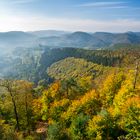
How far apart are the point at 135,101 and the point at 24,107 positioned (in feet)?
101

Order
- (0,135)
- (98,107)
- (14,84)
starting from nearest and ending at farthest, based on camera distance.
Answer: (0,135) < (14,84) < (98,107)

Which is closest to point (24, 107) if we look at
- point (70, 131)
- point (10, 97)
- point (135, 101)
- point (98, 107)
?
point (10, 97)

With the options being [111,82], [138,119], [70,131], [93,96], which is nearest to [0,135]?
[70,131]

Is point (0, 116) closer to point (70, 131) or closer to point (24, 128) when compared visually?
point (24, 128)

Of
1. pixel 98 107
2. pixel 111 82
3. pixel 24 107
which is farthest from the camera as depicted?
pixel 111 82

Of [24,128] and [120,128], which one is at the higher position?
[120,128]

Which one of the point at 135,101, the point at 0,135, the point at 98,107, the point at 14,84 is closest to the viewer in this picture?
the point at 0,135

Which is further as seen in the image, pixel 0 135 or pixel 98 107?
pixel 98 107

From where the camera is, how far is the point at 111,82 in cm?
9462

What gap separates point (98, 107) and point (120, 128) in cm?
2163

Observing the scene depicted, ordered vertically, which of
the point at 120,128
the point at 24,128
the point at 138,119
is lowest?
the point at 24,128

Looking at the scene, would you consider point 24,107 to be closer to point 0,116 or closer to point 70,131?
point 0,116

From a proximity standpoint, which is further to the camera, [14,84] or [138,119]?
[14,84]

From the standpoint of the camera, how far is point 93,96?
277 ft
